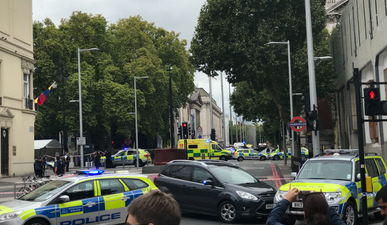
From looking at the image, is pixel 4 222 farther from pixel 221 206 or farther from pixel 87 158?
pixel 87 158

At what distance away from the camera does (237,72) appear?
114 ft

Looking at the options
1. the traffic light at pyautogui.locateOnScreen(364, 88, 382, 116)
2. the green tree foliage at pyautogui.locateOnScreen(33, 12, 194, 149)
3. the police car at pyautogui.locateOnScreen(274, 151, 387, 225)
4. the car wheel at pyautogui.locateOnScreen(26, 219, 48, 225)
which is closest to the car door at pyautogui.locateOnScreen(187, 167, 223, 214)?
the police car at pyautogui.locateOnScreen(274, 151, 387, 225)

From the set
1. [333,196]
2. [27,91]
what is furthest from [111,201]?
[27,91]

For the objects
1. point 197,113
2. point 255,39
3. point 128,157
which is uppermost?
point 197,113

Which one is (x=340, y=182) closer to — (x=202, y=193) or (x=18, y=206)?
(x=202, y=193)

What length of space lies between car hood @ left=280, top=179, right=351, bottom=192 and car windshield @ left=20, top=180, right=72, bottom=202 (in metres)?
4.82

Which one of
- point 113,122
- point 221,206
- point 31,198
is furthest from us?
point 113,122

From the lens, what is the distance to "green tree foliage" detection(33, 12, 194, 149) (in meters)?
49.0

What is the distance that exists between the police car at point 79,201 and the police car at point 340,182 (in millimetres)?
3448

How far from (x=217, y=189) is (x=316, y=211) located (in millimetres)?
9341

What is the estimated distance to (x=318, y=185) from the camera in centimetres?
1132

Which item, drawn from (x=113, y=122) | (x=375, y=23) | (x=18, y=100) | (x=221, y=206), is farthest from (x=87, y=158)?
(x=221, y=206)

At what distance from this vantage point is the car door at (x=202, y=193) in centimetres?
1312

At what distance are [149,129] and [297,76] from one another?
22.8m
